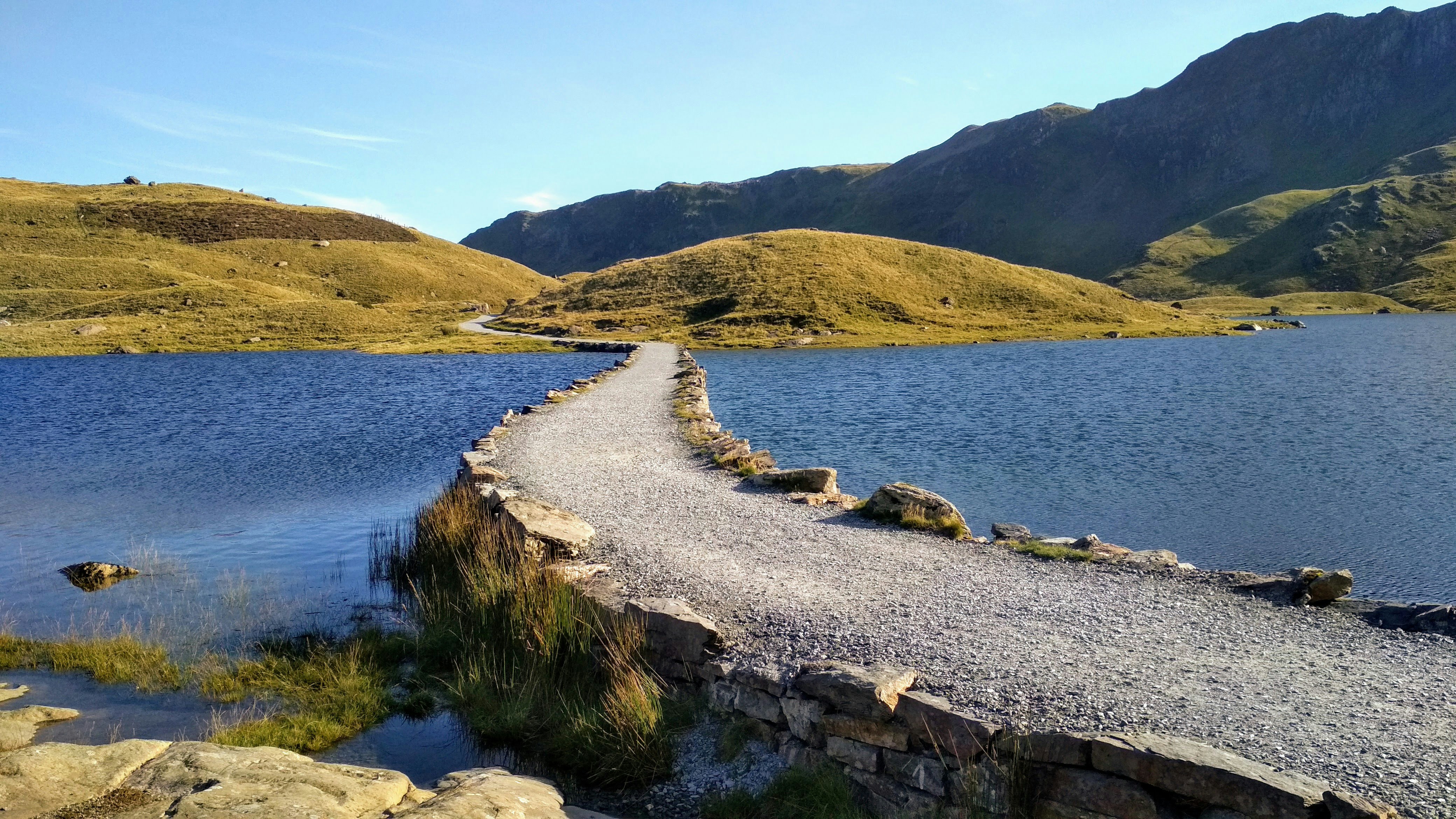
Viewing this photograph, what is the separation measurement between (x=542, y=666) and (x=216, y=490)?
16.7 metres

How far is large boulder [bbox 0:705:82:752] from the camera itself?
29.6 ft

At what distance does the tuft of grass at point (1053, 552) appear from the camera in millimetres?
12789

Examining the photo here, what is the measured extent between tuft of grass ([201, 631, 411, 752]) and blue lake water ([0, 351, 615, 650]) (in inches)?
49.2

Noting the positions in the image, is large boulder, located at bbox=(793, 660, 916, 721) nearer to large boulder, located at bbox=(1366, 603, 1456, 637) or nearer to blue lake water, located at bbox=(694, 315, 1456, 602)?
large boulder, located at bbox=(1366, 603, 1456, 637)

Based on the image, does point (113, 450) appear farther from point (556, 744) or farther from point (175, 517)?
point (556, 744)

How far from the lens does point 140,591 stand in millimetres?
15117

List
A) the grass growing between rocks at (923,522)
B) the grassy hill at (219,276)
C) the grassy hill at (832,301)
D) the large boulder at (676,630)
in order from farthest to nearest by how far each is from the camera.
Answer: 1. the grassy hill at (832,301)
2. the grassy hill at (219,276)
3. the grass growing between rocks at (923,522)
4. the large boulder at (676,630)

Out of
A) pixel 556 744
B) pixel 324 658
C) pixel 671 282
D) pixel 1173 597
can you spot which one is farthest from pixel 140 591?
pixel 671 282

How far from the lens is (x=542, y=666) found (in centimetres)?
1087

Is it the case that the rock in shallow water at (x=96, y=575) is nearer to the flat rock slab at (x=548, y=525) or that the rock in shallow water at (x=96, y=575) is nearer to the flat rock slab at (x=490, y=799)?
the flat rock slab at (x=548, y=525)

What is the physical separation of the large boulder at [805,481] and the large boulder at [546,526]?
4.47m

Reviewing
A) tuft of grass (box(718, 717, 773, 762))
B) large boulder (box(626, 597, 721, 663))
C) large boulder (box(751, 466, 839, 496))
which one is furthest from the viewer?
large boulder (box(751, 466, 839, 496))

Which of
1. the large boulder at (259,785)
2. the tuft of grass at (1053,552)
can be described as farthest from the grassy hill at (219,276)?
the large boulder at (259,785)

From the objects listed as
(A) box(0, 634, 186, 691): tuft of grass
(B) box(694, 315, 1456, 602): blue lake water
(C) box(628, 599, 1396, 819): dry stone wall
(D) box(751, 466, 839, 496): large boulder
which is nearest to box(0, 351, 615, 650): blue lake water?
(A) box(0, 634, 186, 691): tuft of grass
